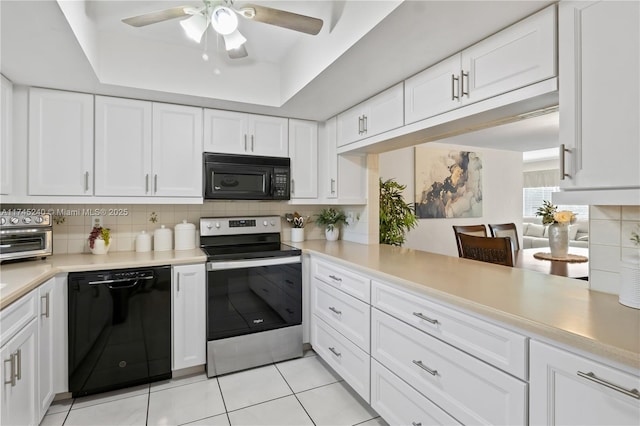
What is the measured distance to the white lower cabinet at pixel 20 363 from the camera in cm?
146

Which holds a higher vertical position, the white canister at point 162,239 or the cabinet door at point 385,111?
the cabinet door at point 385,111

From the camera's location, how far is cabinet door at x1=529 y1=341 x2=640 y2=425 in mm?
914

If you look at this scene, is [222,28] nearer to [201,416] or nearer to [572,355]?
[572,355]

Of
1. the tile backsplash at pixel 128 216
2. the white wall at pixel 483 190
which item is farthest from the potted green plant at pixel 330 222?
the white wall at pixel 483 190

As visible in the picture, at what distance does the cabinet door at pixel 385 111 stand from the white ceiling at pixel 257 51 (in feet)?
0.26

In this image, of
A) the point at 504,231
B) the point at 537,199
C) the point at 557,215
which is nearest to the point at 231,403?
the point at 557,215

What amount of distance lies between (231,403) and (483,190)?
4.83 m

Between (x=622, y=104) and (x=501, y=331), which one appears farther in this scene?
(x=501, y=331)

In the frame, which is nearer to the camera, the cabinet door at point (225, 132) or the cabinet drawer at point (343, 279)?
the cabinet drawer at point (343, 279)

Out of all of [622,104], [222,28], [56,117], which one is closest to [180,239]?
[56,117]

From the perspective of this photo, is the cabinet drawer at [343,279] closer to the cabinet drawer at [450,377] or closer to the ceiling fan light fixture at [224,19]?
the cabinet drawer at [450,377]

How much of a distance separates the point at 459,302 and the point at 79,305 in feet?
7.36

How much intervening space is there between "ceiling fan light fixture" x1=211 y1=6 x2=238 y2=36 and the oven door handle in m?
1.55

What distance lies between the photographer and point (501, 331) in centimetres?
121
